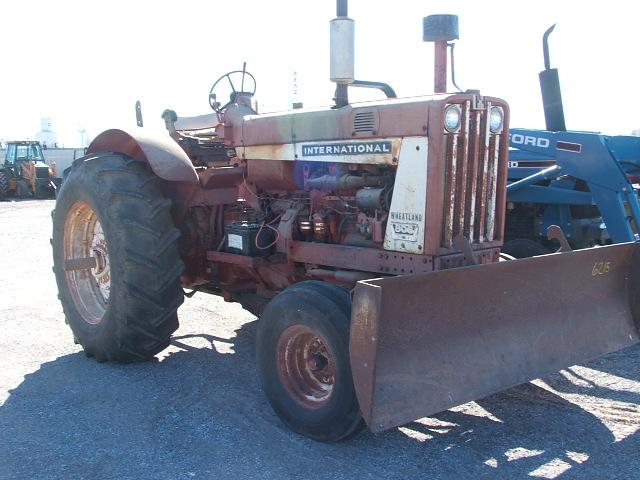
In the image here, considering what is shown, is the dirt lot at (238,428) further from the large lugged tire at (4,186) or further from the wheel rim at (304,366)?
the large lugged tire at (4,186)

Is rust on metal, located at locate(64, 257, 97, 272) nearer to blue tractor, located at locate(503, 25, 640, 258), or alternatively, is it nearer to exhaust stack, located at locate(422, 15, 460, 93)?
exhaust stack, located at locate(422, 15, 460, 93)

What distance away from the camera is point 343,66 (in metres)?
4.36

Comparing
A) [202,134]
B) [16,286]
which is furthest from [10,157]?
[202,134]

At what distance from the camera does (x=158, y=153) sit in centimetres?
527

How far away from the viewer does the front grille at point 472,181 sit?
13.6 ft

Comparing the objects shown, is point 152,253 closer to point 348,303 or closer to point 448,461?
point 348,303

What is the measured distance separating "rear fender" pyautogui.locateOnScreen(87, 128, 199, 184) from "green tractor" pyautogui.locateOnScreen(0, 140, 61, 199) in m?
24.4

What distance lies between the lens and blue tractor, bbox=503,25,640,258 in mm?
6695

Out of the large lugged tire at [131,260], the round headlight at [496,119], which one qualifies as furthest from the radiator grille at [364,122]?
the large lugged tire at [131,260]

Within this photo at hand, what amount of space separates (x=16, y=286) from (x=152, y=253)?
4.47 metres

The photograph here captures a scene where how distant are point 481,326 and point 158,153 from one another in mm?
2749

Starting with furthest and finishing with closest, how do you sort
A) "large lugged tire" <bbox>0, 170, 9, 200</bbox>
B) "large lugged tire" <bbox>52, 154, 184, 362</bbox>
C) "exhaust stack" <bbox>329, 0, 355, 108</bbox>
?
"large lugged tire" <bbox>0, 170, 9, 200</bbox>
"large lugged tire" <bbox>52, 154, 184, 362</bbox>
"exhaust stack" <bbox>329, 0, 355, 108</bbox>

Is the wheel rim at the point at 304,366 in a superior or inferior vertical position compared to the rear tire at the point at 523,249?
inferior

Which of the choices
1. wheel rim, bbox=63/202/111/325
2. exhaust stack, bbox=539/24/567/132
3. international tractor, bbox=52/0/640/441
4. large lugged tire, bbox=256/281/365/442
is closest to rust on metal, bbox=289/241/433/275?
international tractor, bbox=52/0/640/441
